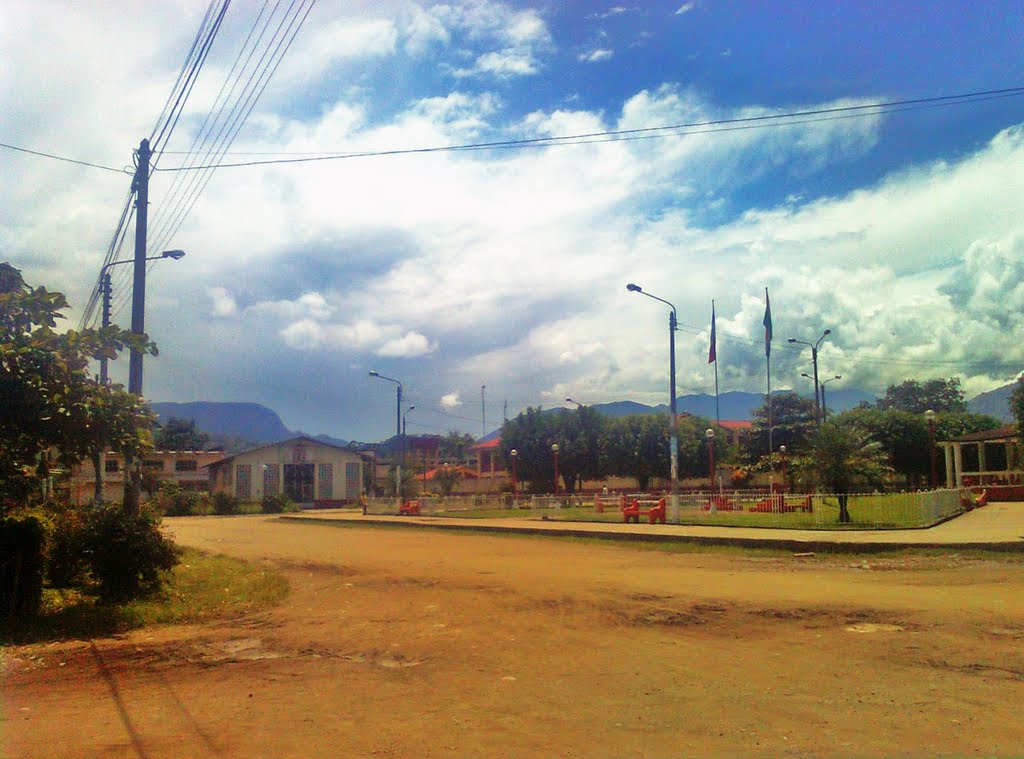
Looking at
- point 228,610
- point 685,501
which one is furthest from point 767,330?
point 228,610

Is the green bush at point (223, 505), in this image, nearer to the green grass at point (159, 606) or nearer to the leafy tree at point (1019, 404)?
the green grass at point (159, 606)

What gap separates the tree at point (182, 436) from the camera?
124 metres

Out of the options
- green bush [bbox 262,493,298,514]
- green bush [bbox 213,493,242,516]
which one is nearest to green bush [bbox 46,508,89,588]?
green bush [bbox 213,493,242,516]

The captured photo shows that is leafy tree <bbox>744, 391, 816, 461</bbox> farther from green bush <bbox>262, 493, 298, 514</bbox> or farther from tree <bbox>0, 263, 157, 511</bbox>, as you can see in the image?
tree <bbox>0, 263, 157, 511</bbox>

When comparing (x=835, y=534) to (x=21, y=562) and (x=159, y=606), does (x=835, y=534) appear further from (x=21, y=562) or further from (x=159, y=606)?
(x=21, y=562)

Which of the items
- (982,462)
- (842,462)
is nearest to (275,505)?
(982,462)

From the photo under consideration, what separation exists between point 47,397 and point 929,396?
415 ft

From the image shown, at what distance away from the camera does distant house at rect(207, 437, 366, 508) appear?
7406 centimetres

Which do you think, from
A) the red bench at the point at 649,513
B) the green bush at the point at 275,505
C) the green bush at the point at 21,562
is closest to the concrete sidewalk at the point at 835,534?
the red bench at the point at 649,513

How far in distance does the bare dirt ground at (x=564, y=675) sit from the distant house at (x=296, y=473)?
2482 inches

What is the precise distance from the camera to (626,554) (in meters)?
19.9

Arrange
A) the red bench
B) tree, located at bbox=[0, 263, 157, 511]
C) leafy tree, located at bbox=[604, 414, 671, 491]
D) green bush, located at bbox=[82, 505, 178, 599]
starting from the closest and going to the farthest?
tree, located at bbox=[0, 263, 157, 511]
green bush, located at bbox=[82, 505, 178, 599]
the red bench
leafy tree, located at bbox=[604, 414, 671, 491]

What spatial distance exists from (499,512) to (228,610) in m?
32.2

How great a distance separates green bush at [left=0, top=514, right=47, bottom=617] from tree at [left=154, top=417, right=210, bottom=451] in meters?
116
